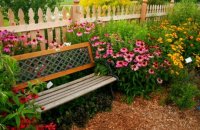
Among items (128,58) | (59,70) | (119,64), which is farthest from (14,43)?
(128,58)

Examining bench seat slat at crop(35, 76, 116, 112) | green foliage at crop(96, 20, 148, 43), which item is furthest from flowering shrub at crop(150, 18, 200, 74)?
bench seat slat at crop(35, 76, 116, 112)

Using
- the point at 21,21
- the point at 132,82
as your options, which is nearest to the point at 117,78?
the point at 132,82

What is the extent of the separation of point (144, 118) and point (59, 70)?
4.80 ft

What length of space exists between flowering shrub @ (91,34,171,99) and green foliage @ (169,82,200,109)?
1.04ft

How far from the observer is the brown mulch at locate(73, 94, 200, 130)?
3.40m

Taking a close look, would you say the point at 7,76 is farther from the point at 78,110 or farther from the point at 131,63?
the point at 131,63

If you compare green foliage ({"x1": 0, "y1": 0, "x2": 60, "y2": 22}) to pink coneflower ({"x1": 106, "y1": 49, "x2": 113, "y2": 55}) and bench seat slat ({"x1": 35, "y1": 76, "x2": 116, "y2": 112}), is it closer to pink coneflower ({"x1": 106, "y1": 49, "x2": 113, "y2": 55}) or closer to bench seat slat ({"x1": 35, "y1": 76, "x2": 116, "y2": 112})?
pink coneflower ({"x1": 106, "y1": 49, "x2": 113, "y2": 55})

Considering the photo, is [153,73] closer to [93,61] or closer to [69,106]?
[93,61]

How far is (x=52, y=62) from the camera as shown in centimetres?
348

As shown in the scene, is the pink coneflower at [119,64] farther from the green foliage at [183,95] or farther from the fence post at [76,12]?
the fence post at [76,12]

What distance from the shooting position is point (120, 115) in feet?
11.8

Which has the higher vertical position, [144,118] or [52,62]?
[52,62]

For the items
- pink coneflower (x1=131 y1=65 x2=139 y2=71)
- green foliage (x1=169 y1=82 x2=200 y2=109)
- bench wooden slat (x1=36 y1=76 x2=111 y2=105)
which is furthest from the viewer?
green foliage (x1=169 y1=82 x2=200 y2=109)

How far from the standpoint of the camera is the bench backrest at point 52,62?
3152mm
